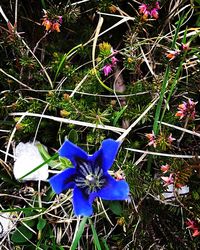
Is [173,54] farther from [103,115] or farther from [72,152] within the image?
[72,152]

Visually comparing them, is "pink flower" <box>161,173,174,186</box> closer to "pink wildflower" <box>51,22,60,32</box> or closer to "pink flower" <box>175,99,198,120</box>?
"pink flower" <box>175,99,198,120</box>

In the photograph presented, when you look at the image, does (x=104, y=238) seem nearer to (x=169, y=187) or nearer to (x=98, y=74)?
(x=169, y=187)

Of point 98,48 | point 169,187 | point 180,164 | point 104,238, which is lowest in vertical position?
point 104,238

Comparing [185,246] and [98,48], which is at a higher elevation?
[98,48]

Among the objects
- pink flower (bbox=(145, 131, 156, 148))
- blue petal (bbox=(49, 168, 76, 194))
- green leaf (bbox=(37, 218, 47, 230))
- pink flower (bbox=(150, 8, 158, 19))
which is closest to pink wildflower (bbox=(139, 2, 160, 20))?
pink flower (bbox=(150, 8, 158, 19))

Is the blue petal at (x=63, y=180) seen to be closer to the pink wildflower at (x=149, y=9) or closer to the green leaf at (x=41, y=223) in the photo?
the green leaf at (x=41, y=223)

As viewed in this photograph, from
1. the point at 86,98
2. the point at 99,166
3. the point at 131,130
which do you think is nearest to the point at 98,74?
the point at 86,98

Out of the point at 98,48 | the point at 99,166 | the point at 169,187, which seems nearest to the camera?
the point at 99,166
